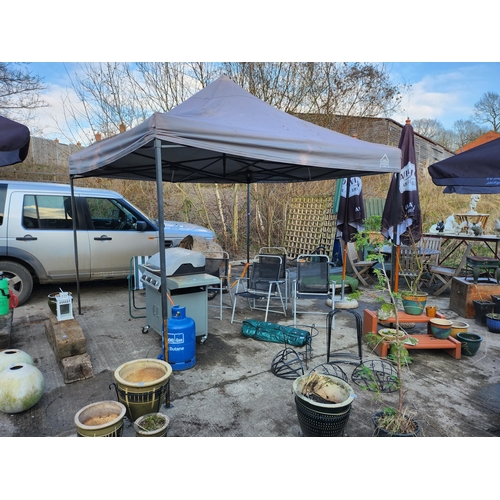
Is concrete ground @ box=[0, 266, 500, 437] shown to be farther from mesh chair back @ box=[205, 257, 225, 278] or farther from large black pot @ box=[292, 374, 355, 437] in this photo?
mesh chair back @ box=[205, 257, 225, 278]

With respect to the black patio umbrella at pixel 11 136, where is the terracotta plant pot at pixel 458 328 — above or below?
below

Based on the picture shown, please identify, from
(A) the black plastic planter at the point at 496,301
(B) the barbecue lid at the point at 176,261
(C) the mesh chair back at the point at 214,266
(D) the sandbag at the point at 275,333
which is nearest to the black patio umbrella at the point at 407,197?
(A) the black plastic planter at the point at 496,301

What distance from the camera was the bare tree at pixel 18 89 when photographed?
381 inches

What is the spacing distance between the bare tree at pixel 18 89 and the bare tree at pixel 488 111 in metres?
20.1

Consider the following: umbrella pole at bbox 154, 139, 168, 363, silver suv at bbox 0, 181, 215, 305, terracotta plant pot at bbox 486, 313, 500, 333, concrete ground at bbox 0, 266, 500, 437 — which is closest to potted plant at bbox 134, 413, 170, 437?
concrete ground at bbox 0, 266, 500, 437

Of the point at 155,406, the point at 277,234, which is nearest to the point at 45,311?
the point at 155,406

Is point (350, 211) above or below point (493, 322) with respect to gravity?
above

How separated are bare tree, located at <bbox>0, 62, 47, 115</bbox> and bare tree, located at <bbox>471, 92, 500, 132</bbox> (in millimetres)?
20089

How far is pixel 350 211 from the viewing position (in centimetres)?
582

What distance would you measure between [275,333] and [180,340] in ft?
4.15

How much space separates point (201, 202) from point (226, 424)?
8503 mm

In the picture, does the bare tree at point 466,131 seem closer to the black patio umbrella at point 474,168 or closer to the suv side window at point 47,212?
the black patio umbrella at point 474,168

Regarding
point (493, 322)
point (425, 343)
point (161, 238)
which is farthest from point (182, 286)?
point (493, 322)

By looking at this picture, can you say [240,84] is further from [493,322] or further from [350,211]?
[493,322]
